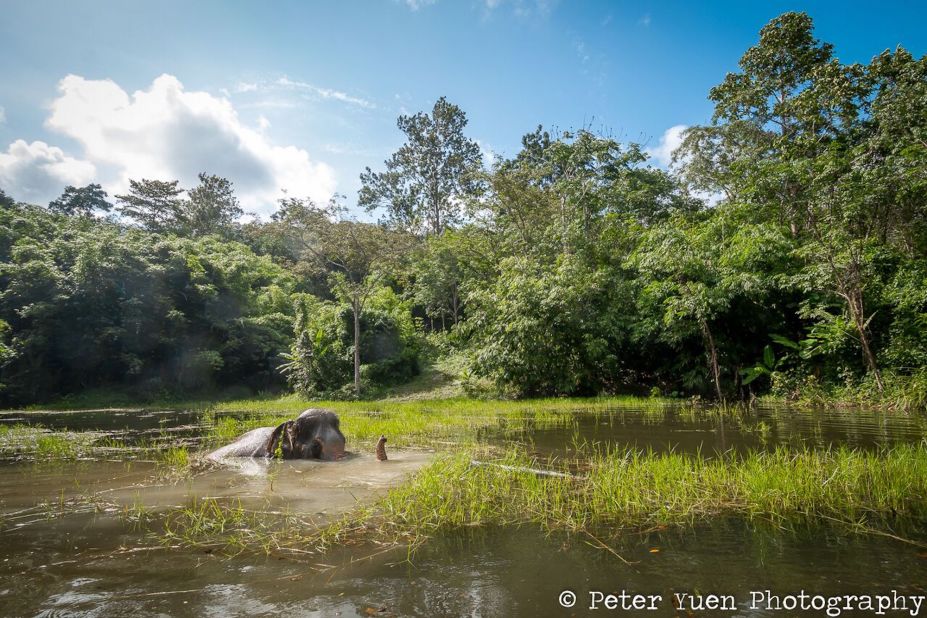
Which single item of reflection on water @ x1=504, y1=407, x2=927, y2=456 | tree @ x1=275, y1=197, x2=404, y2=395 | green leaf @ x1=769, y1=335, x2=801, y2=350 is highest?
tree @ x1=275, y1=197, x2=404, y2=395

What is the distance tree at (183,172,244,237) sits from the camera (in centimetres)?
4650

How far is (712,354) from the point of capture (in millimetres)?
15594

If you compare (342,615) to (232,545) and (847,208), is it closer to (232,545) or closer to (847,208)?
(232,545)

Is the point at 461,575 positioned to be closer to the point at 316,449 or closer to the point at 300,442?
the point at 316,449

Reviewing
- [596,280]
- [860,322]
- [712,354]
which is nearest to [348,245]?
[596,280]

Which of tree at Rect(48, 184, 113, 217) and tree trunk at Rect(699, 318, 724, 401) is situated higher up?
tree at Rect(48, 184, 113, 217)

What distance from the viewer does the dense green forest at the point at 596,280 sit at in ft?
45.5

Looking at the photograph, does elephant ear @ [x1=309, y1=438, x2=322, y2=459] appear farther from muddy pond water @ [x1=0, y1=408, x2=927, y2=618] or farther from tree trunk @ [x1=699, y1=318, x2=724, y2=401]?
tree trunk @ [x1=699, y1=318, x2=724, y2=401]

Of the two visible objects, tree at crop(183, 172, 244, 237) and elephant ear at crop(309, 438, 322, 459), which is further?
tree at crop(183, 172, 244, 237)

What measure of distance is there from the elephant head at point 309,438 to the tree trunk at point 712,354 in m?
11.9

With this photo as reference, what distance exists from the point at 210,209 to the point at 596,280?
42.2 m

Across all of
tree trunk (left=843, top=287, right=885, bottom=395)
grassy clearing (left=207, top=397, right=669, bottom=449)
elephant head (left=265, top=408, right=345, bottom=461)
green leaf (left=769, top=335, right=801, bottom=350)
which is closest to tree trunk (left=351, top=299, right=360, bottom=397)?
grassy clearing (left=207, top=397, right=669, bottom=449)

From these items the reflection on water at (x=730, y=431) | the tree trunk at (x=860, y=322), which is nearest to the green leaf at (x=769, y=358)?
the tree trunk at (x=860, y=322)

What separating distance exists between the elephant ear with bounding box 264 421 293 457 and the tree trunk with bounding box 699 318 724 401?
12453 mm
